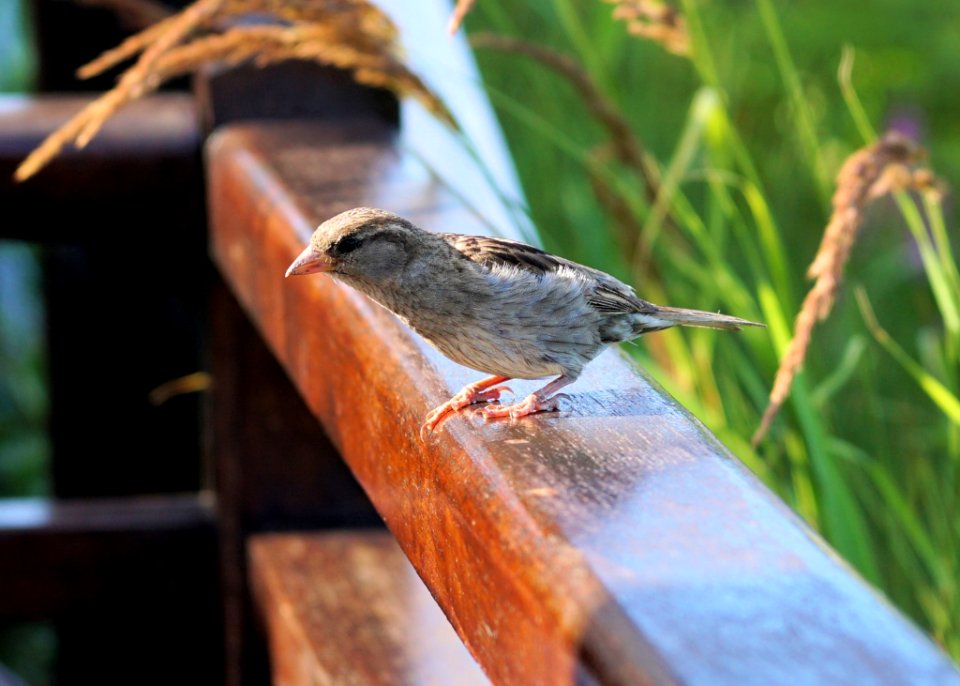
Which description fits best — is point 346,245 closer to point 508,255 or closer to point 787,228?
point 508,255

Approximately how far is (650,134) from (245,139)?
1364 millimetres

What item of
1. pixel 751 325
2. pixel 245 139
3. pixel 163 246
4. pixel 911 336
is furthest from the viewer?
pixel 911 336

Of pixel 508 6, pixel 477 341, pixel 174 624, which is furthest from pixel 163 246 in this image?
pixel 508 6

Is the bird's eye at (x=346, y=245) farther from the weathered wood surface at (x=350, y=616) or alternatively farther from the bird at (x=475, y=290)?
the weathered wood surface at (x=350, y=616)

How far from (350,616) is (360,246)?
48 cm

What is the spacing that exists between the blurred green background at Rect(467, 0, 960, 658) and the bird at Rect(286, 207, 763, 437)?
0.70 ft

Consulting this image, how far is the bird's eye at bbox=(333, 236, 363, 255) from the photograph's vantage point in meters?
1.49

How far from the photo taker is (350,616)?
1.70 metres

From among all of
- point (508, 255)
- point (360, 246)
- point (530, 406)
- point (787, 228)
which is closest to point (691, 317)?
point (508, 255)

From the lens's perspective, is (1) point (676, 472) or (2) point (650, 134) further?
(2) point (650, 134)

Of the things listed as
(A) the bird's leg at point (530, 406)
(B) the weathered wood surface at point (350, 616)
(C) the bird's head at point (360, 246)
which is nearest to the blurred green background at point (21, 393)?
(B) the weathered wood surface at point (350, 616)

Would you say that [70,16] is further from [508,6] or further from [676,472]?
[676,472]

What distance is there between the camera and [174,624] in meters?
2.29

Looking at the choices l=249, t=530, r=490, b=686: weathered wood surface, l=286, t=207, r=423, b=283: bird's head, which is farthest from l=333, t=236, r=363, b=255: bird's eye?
l=249, t=530, r=490, b=686: weathered wood surface
